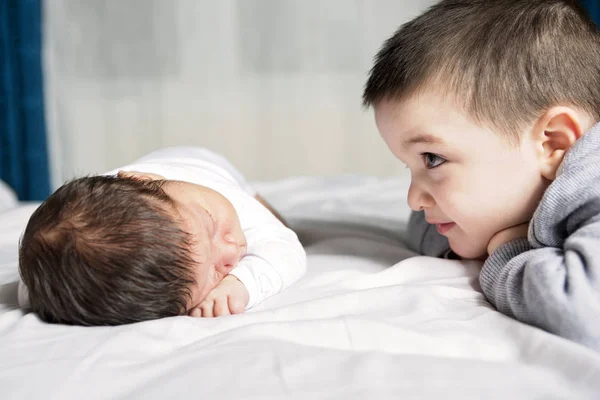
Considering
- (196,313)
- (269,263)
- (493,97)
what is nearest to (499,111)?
(493,97)

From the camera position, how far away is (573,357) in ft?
2.60

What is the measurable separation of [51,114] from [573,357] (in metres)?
2.81

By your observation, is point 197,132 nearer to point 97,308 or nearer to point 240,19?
point 240,19

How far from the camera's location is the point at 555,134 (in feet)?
3.59

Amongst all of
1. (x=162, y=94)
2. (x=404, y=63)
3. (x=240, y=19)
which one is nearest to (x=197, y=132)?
(x=162, y=94)

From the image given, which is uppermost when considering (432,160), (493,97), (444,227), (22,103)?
(493,97)

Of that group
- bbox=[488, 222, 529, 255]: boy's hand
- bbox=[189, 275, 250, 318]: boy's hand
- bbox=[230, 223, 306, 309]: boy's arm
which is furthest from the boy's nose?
bbox=[189, 275, 250, 318]: boy's hand

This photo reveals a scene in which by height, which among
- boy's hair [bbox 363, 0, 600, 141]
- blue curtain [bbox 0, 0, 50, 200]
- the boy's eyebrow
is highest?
boy's hair [bbox 363, 0, 600, 141]

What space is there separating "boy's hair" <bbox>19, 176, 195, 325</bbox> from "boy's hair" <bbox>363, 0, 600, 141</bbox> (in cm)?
48

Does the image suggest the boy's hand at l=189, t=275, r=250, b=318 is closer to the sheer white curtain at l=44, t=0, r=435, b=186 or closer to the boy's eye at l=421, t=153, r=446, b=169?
the boy's eye at l=421, t=153, r=446, b=169

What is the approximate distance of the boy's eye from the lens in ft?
3.74

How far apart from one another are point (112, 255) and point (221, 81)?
2343mm

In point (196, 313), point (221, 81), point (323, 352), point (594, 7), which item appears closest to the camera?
point (323, 352)

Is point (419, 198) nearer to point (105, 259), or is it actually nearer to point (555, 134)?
point (555, 134)
